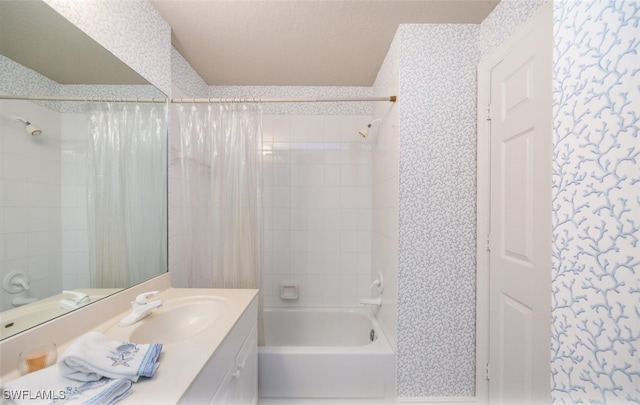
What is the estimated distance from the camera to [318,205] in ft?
7.47

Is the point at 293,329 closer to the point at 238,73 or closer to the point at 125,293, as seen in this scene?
the point at 125,293

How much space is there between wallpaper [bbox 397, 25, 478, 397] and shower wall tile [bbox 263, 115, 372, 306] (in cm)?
82

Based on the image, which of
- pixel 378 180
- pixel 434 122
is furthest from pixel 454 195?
pixel 378 180

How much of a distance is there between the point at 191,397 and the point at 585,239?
1.14 m

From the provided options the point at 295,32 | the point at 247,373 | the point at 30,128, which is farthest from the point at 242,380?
the point at 295,32

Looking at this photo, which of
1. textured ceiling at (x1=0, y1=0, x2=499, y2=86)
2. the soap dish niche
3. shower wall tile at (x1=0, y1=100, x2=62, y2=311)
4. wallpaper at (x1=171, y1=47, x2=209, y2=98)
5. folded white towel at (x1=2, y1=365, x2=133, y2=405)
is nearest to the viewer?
folded white towel at (x1=2, y1=365, x2=133, y2=405)

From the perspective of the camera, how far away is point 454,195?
1.44 m

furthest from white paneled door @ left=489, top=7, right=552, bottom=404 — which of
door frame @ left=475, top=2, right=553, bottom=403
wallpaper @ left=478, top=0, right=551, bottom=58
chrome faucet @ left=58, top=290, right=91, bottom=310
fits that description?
chrome faucet @ left=58, top=290, right=91, bottom=310

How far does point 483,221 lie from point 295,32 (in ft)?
5.41

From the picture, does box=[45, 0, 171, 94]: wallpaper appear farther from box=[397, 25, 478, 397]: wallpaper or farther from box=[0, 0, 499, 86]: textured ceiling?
box=[397, 25, 478, 397]: wallpaper

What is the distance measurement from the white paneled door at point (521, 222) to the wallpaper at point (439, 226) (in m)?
0.13

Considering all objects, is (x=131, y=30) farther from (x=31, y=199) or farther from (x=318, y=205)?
(x=318, y=205)

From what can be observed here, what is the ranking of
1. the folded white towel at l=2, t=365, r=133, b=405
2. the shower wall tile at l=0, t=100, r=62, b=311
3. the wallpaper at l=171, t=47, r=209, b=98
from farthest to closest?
the wallpaper at l=171, t=47, r=209, b=98, the shower wall tile at l=0, t=100, r=62, b=311, the folded white towel at l=2, t=365, r=133, b=405

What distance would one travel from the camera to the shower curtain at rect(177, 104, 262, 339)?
1503mm
